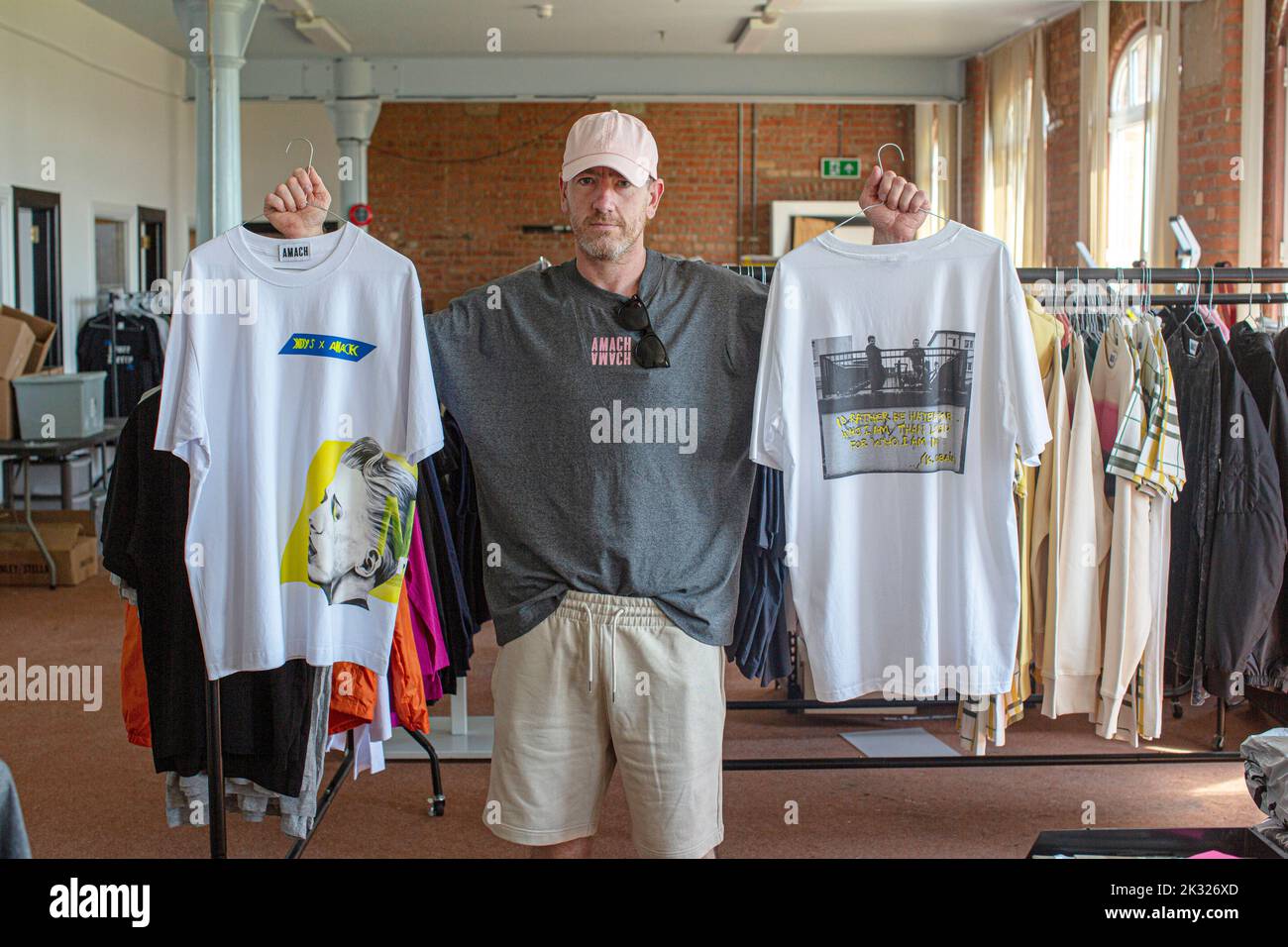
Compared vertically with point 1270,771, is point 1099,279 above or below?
above

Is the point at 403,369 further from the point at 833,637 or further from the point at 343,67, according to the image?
the point at 343,67

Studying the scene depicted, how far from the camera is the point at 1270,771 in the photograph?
2045mm

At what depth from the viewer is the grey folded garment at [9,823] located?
65.0 inches

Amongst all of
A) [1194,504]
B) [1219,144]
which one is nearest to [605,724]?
[1194,504]

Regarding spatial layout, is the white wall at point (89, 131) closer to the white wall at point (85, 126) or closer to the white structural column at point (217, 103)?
the white wall at point (85, 126)

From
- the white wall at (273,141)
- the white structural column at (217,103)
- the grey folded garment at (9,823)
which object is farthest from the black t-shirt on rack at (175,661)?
the white wall at (273,141)

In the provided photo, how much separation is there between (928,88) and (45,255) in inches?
296

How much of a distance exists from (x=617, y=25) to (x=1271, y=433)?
296 inches

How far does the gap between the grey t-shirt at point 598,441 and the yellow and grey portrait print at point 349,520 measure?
175mm

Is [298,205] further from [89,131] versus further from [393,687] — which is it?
[89,131]

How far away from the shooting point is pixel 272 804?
2.64 m

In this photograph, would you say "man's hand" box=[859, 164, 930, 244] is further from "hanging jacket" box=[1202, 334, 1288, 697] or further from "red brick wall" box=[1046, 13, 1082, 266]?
"red brick wall" box=[1046, 13, 1082, 266]
